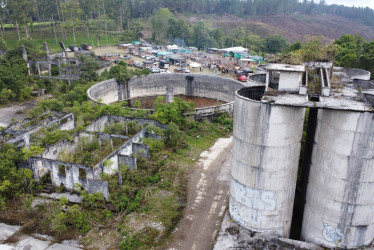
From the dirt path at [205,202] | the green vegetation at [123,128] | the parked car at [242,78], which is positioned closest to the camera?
the dirt path at [205,202]

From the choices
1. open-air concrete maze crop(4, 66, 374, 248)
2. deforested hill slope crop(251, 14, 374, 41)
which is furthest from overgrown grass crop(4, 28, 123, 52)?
open-air concrete maze crop(4, 66, 374, 248)

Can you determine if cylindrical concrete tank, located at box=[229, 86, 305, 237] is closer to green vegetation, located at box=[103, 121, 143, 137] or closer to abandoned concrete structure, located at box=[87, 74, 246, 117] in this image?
green vegetation, located at box=[103, 121, 143, 137]

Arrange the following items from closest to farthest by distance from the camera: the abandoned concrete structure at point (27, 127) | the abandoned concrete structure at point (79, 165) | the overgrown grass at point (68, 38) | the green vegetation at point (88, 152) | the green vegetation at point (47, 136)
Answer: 1. the abandoned concrete structure at point (79, 165)
2. the green vegetation at point (88, 152)
3. the green vegetation at point (47, 136)
4. the abandoned concrete structure at point (27, 127)
5. the overgrown grass at point (68, 38)

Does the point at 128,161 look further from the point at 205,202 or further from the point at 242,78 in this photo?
the point at 242,78

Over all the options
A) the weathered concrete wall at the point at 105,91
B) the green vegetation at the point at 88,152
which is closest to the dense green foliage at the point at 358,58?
the green vegetation at the point at 88,152

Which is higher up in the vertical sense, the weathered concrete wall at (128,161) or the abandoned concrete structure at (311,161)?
the abandoned concrete structure at (311,161)

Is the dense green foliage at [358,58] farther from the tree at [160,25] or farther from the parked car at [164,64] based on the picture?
the tree at [160,25]
